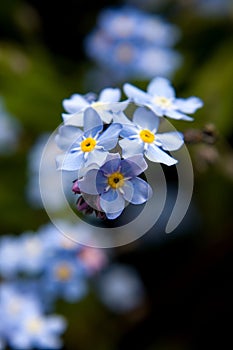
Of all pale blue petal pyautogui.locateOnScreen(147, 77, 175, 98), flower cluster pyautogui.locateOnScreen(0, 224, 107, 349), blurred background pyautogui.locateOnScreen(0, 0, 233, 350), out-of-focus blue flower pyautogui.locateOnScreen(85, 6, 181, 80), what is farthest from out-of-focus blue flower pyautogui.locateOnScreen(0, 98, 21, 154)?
pale blue petal pyautogui.locateOnScreen(147, 77, 175, 98)

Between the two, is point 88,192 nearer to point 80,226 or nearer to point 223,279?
point 80,226

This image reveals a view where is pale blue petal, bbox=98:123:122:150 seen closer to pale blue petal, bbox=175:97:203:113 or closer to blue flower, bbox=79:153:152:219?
blue flower, bbox=79:153:152:219

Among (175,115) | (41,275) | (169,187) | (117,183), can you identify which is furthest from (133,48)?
(117,183)

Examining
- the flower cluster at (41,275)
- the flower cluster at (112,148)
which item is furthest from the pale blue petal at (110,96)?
the flower cluster at (41,275)

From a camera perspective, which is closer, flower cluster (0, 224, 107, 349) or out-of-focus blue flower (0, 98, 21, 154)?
flower cluster (0, 224, 107, 349)

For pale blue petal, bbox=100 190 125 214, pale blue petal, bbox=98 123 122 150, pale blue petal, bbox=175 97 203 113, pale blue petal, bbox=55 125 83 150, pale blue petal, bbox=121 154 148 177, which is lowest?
pale blue petal, bbox=100 190 125 214

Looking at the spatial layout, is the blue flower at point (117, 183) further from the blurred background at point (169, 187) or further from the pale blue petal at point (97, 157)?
the blurred background at point (169, 187)

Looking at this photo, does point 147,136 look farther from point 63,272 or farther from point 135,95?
point 63,272
